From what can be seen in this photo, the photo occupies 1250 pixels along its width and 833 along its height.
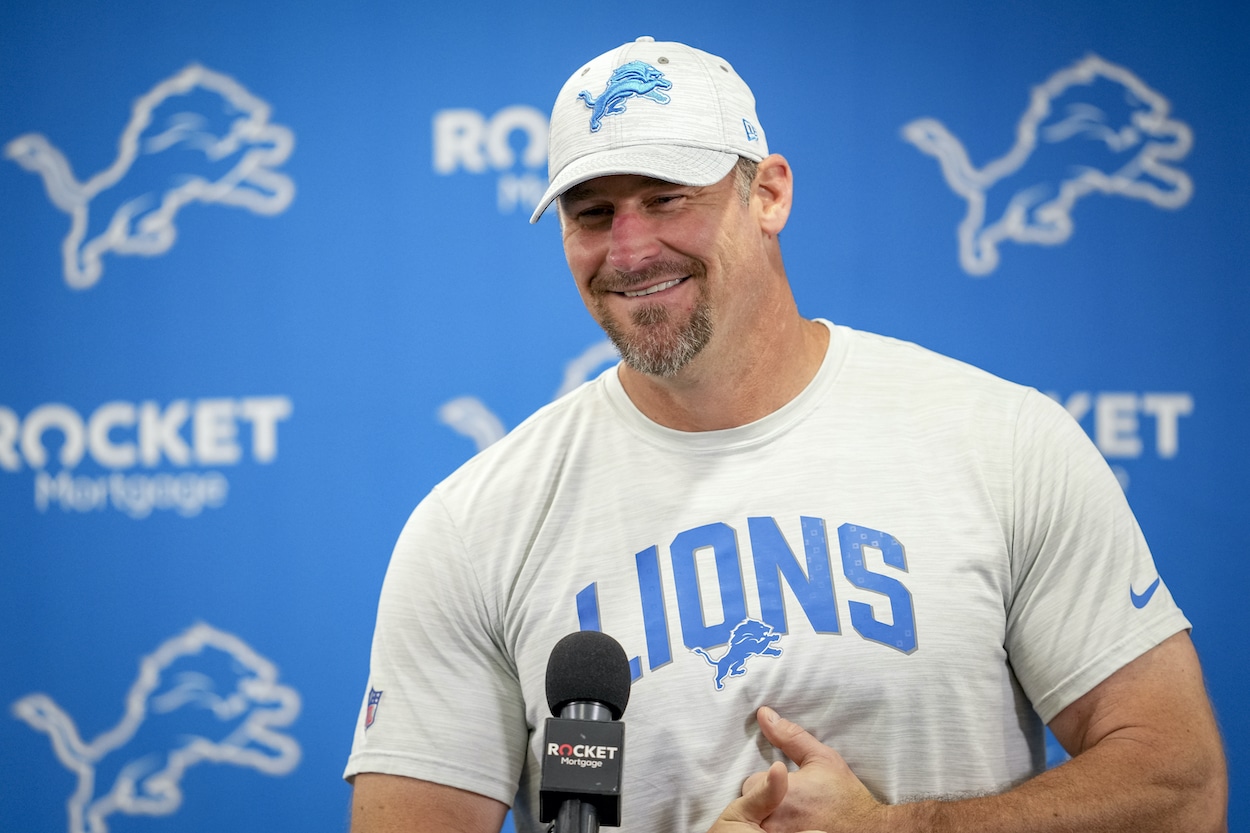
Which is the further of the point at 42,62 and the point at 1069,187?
the point at 42,62

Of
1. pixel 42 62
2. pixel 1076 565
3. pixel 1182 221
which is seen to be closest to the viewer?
pixel 1076 565

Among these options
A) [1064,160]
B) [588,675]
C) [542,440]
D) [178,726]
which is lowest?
[178,726]

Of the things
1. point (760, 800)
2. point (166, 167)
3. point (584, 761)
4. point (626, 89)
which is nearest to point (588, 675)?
point (584, 761)

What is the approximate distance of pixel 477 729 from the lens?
46.4 inches

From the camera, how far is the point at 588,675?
788 mm

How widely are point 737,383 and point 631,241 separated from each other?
0.19 metres

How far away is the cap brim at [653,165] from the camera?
1.15 meters

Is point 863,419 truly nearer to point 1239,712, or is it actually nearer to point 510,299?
point 510,299

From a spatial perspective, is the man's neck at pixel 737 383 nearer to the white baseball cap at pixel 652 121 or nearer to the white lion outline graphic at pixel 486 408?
the white baseball cap at pixel 652 121

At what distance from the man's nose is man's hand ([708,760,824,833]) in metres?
0.52

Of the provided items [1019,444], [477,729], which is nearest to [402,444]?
[477,729]

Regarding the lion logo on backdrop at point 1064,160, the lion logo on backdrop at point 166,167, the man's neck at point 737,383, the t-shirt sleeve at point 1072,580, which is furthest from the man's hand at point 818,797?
the lion logo on backdrop at point 166,167

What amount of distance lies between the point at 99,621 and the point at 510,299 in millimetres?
946

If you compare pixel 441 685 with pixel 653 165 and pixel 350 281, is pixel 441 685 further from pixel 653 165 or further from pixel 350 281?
pixel 350 281
